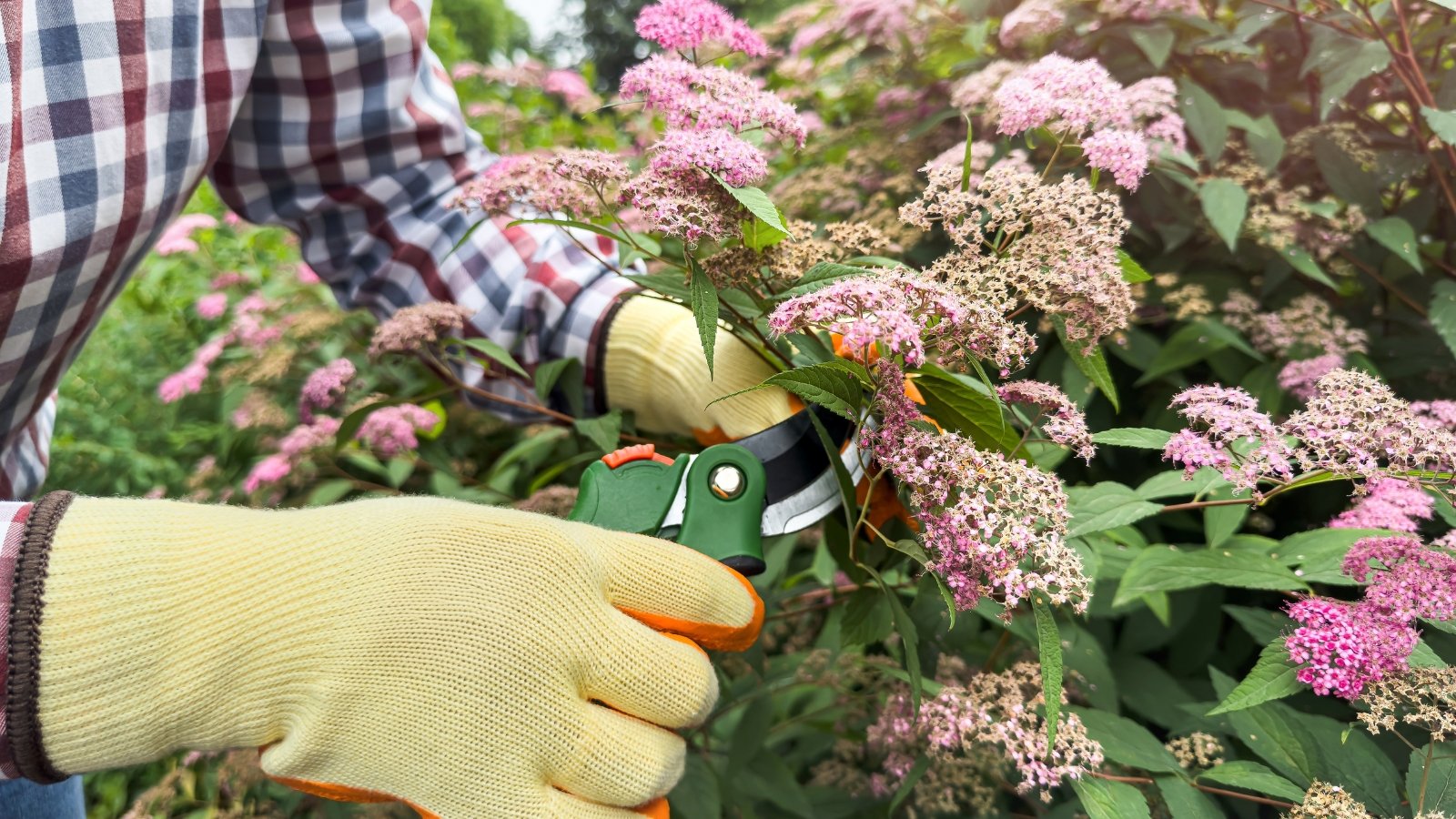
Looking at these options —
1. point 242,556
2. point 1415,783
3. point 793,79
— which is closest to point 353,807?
point 242,556

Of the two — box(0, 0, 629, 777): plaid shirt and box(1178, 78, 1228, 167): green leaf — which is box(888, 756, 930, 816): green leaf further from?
box(1178, 78, 1228, 167): green leaf

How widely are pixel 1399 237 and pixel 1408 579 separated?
635 mm

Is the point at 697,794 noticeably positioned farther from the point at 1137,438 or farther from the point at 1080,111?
the point at 1080,111

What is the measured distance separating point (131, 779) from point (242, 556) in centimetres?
150

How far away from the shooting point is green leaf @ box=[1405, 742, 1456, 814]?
0.72m

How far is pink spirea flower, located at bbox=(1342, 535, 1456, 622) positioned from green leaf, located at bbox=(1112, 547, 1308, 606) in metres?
0.06

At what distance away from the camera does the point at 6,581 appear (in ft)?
2.34

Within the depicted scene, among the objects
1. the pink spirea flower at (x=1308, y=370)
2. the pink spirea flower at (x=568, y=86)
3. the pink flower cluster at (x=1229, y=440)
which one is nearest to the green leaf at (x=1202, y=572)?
the pink flower cluster at (x=1229, y=440)

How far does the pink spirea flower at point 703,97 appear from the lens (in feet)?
2.54

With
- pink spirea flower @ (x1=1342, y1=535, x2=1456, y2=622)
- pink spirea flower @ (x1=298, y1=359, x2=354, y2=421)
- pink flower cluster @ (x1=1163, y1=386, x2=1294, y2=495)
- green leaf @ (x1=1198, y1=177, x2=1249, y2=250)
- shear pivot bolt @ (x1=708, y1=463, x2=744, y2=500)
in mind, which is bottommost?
pink spirea flower @ (x1=298, y1=359, x2=354, y2=421)

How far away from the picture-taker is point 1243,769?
79 centimetres

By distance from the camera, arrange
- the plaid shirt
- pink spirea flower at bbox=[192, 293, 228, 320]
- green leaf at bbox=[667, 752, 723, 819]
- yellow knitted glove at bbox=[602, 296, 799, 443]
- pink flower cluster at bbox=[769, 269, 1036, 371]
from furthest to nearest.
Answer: pink spirea flower at bbox=[192, 293, 228, 320]
green leaf at bbox=[667, 752, 723, 819]
yellow knitted glove at bbox=[602, 296, 799, 443]
the plaid shirt
pink flower cluster at bbox=[769, 269, 1036, 371]

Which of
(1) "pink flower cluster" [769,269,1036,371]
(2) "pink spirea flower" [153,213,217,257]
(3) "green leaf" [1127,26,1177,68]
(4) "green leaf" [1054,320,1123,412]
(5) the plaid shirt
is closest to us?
Result: (1) "pink flower cluster" [769,269,1036,371]

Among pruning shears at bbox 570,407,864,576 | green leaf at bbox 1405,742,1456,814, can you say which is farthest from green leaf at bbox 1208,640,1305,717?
pruning shears at bbox 570,407,864,576
